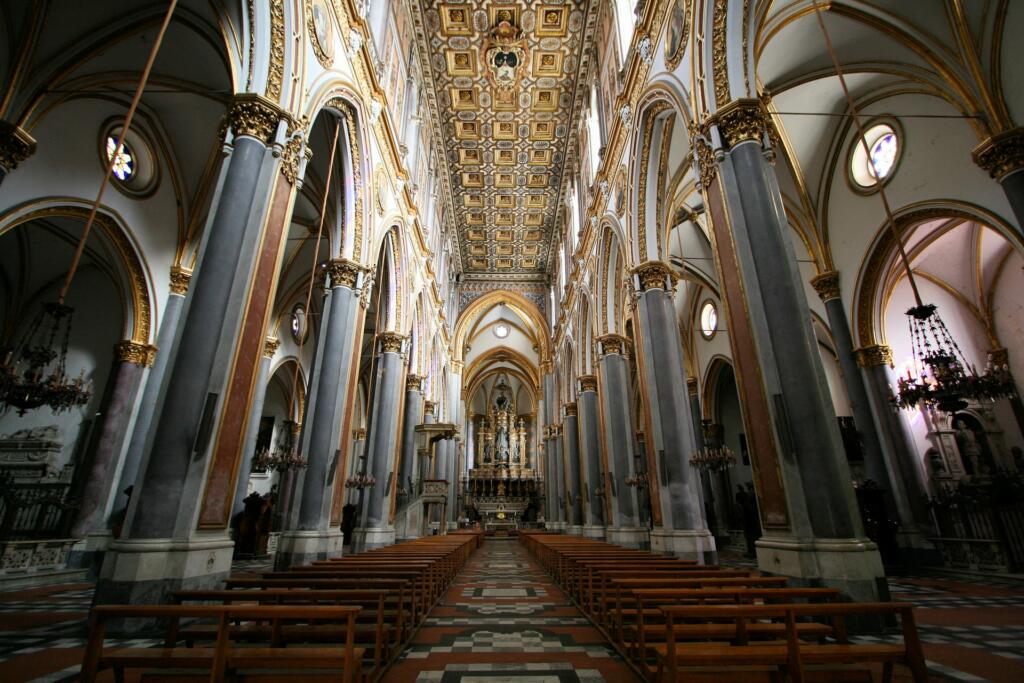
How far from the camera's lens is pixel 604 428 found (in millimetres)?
13086

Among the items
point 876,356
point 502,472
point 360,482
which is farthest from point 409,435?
point 502,472

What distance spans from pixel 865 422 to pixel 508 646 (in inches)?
426

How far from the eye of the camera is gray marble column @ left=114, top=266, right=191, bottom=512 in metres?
9.37

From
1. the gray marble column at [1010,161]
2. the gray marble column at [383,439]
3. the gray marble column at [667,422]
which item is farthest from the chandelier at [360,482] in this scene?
the gray marble column at [1010,161]

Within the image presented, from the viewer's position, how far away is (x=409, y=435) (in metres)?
15.1

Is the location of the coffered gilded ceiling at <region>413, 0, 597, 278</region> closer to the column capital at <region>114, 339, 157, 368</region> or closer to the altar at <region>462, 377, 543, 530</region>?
the column capital at <region>114, 339, 157, 368</region>

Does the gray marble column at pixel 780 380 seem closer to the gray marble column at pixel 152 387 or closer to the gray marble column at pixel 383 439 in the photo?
the gray marble column at pixel 383 439

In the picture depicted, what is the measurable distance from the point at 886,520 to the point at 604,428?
6339mm

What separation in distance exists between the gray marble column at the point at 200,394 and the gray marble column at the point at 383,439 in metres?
6.10

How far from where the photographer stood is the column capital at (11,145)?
21.3ft

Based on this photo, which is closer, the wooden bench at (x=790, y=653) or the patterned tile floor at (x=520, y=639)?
the wooden bench at (x=790, y=653)

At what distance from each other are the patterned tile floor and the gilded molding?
606 cm

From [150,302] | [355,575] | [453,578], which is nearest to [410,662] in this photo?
[355,575]

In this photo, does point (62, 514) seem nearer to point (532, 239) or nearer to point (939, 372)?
point (939, 372)
